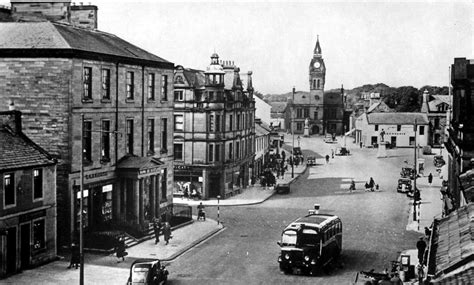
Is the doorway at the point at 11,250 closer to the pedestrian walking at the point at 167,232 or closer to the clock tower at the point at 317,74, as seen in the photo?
the pedestrian walking at the point at 167,232

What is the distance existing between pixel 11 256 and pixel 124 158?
1240cm

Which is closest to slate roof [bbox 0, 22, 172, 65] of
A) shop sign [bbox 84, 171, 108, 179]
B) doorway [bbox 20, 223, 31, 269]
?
shop sign [bbox 84, 171, 108, 179]

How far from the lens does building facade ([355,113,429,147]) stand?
114 metres

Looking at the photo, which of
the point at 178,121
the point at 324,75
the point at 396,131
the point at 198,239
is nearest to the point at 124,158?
the point at 198,239

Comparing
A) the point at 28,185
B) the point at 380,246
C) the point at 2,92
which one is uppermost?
the point at 2,92

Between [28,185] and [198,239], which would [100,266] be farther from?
[198,239]

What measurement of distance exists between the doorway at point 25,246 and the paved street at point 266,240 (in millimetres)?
601

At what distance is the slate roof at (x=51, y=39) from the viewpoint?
35.9m

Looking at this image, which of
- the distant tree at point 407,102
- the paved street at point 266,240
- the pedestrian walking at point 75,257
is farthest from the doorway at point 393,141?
Answer: the pedestrian walking at point 75,257

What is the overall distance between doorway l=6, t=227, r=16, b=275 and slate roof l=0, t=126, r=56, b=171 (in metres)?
3.03

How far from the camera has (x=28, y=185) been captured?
1236 inches

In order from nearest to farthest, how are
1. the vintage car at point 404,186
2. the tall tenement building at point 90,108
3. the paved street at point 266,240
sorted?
the paved street at point 266,240 → the tall tenement building at point 90,108 → the vintage car at point 404,186

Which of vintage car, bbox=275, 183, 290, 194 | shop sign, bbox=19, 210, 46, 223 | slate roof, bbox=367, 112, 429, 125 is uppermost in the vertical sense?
slate roof, bbox=367, 112, 429, 125

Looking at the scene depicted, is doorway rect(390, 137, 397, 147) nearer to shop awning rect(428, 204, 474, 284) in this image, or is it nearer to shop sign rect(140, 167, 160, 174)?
shop sign rect(140, 167, 160, 174)
